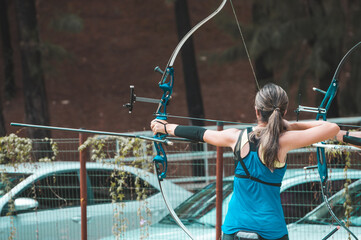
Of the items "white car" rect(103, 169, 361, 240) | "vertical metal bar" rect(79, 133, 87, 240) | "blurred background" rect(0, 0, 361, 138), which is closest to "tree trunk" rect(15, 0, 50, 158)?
"blurred background" rect(0, 0, 361, 138)

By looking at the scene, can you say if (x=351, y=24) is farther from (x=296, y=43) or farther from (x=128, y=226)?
(x=128, y=226)

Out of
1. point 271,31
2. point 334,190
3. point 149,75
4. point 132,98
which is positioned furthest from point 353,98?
point 149,75

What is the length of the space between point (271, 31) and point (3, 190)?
25.0 feet

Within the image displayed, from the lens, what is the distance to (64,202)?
5832 mm

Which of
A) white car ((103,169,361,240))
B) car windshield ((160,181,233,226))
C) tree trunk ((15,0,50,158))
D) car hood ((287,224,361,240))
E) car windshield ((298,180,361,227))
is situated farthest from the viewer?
tree trunk ((15,0,50,158))

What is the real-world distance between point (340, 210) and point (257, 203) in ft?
8.41

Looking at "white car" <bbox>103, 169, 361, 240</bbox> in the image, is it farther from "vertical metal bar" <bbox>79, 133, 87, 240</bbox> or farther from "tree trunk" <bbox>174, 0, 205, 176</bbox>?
"tree trunk" <bbox>174, 0, 205, 176</bbox>

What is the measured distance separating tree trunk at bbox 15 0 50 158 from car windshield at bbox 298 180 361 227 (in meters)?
8.09

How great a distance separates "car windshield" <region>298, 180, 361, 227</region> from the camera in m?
5.00

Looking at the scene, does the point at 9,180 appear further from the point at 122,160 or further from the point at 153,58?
the point at 153,58

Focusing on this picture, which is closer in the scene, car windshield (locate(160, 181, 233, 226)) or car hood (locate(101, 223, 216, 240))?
car hood (locate(101, 223, 216, 240))

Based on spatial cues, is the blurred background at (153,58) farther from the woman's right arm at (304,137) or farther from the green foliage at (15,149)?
the green foliage at (15,149)

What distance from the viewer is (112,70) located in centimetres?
2269

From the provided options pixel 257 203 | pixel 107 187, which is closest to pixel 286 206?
pixel 107 187
